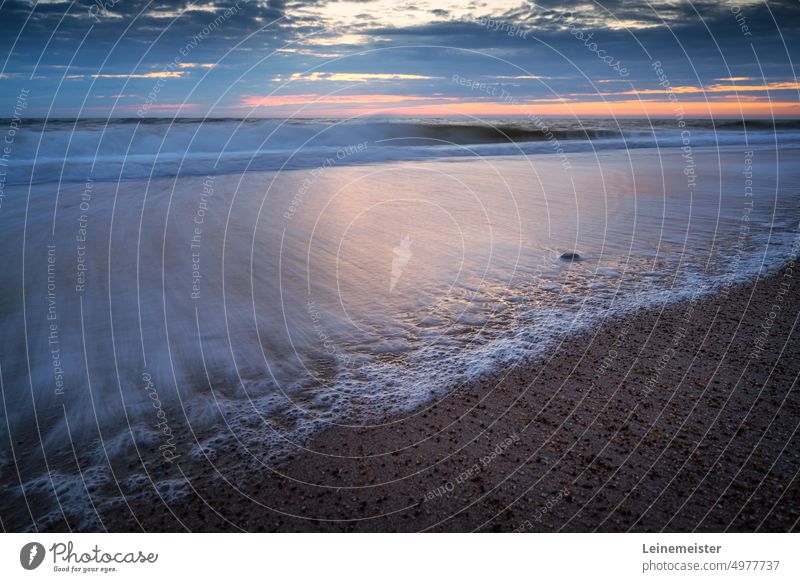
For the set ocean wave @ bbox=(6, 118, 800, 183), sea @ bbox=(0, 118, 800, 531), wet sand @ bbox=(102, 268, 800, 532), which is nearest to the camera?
wet sand @ bbox=(102, 268, 800, 532)

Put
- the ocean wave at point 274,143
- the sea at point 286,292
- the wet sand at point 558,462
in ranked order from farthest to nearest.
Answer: the ocean wave at point 274,143
the sea at point 286,292
the wet sand at point 558,462

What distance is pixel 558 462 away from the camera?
401 cm

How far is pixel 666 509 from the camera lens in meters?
3.61

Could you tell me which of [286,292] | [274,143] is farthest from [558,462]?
[274,143]

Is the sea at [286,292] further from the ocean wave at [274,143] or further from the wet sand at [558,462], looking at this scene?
the ocean wave at [274,143]

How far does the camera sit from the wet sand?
357 centimetres

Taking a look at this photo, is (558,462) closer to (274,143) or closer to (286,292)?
(286,292)

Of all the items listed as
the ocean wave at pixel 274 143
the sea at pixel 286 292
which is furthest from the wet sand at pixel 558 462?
the ocean wave at pixel 274 143

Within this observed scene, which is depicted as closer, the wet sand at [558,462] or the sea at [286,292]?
the wet sand at [558,462]

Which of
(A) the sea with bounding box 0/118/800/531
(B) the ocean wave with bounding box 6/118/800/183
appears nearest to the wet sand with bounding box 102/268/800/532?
(A) the sea with bounding box 0/118/800/531

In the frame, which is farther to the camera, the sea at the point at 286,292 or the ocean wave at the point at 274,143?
the ocean wave at the point at 274,143

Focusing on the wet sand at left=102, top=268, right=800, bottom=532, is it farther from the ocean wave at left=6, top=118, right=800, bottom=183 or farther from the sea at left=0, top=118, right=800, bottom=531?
the ocean wave at left=6, top=118, right=800, bottom=183

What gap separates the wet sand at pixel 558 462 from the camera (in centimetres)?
357

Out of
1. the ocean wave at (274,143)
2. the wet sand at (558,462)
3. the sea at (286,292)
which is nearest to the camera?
the wet sand at (558,462)
